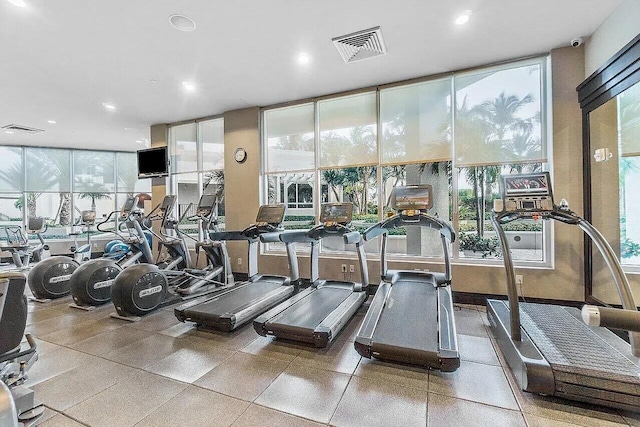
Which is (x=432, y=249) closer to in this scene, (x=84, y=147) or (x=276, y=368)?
(x=276, y=368)

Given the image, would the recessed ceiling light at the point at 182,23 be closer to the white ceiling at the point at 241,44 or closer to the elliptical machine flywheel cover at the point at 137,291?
the white ceiling at the point at 241,44

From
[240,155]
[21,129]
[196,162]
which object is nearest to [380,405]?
[240,155]

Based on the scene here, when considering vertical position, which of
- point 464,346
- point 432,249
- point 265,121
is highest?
point 265,121

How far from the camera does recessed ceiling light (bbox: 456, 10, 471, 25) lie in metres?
3.12

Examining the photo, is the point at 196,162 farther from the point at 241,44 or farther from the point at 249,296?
the point at 249,296

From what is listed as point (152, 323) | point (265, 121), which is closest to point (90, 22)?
point (265, 121)

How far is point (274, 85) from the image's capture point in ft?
16.1

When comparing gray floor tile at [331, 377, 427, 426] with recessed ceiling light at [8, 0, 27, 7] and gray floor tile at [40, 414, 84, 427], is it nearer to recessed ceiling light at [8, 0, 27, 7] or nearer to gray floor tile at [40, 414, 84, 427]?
gray floor tile at [40, 414, 84, 427]

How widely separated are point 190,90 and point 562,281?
636 centimetres

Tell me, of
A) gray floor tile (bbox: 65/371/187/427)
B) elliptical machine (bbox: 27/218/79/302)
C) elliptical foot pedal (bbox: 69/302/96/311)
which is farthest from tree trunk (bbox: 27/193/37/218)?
gray floor tile (bbox: 65/371/187/427)

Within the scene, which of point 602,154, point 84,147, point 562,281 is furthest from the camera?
point 84,147

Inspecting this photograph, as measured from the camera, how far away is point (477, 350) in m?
2.88

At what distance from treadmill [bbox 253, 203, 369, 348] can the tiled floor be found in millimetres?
176

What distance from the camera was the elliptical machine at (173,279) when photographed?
373cm
